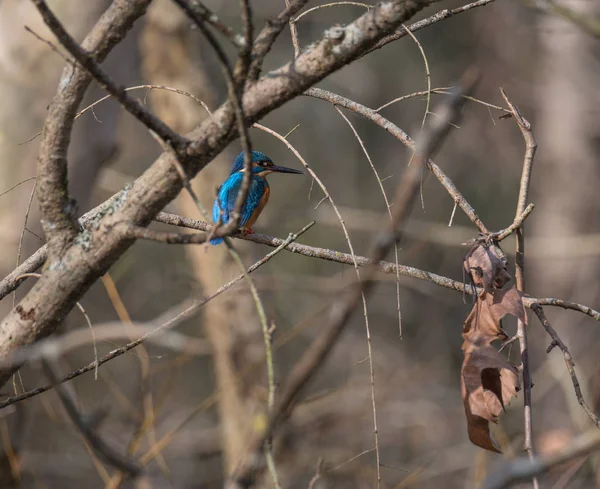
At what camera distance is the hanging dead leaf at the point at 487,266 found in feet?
5.11

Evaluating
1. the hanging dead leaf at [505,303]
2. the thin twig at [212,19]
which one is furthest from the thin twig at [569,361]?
the thin twig at [212,19]

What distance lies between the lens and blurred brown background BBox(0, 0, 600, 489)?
3531 millimetres

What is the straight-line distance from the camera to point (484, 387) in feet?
4.87

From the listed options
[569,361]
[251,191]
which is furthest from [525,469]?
[251,191]

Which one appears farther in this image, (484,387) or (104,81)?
(484,387)

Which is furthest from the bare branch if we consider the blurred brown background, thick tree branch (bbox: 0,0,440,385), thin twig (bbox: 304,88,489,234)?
thin twig (bbox: 304,88,489,234)

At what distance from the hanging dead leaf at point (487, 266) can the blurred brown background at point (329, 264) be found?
122 mm

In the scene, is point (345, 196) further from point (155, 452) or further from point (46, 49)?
point (155, 452)

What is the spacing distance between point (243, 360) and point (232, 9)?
22.5 ft

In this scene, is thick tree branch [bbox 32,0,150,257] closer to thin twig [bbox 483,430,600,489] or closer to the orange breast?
thin twig [bbox 483,430,600,489]

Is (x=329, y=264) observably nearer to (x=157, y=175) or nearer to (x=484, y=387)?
(x=484, y=387)

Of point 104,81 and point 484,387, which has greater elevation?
point 104,81

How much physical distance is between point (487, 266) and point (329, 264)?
24.4ft

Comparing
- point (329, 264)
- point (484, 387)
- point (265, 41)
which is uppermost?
point (265, 41)
